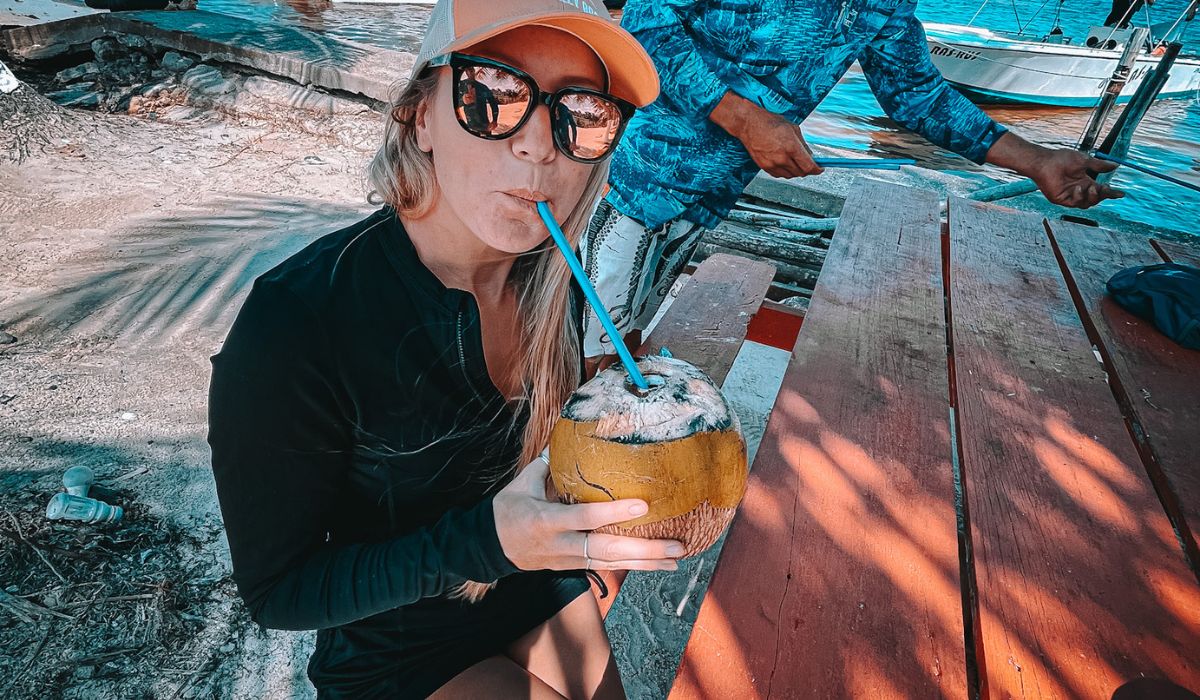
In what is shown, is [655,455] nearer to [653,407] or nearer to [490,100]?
[653,407]

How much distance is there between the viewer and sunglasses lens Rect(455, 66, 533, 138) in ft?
2.59

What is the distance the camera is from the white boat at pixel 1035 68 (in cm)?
1110

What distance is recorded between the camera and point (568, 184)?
0.91 meters

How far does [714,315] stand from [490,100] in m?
1.37

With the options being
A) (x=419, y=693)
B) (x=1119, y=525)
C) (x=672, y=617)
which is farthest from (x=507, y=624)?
(x=1119, y=525)

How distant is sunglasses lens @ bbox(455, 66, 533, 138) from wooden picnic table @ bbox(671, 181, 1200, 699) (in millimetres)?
703

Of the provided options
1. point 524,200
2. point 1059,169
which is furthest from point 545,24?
point 1059,169

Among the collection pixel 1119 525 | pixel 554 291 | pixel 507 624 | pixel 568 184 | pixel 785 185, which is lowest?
pixel 785 185

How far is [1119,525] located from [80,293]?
3642mm

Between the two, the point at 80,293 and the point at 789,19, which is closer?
the point at 789,19

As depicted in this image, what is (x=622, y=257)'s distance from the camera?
1.76 m

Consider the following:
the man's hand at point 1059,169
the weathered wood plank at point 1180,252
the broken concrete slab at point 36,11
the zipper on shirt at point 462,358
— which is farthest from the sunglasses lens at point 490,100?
the broken concrete slab at point 36,11

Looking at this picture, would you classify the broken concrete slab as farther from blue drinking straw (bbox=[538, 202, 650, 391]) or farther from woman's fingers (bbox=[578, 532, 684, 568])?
woman's fingers (bbox=[578, 532, 684, 568])

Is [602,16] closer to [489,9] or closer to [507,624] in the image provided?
[489,9]
